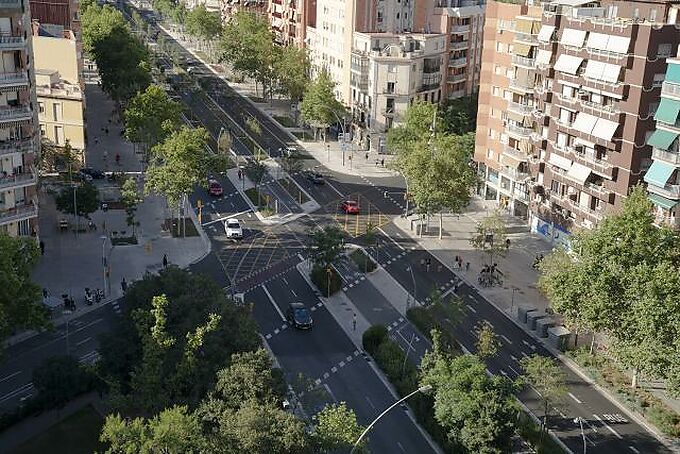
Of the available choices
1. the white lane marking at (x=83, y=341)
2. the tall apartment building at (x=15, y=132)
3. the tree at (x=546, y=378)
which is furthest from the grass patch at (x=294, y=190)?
the tree at (x=546, y=378)

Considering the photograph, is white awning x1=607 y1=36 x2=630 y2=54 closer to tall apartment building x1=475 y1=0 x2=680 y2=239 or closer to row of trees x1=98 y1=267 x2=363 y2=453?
tall apartment building x1=475 y1=0 x2=680 y2=239

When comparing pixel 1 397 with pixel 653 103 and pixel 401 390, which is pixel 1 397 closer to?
pixel 401 390

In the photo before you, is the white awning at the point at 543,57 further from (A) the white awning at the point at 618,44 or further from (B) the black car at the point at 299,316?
(B) the black car at the point at 299,316

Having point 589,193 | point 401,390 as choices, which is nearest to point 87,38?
point 589,193

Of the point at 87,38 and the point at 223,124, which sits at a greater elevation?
the point at 87,38

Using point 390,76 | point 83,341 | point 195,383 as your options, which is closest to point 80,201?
point 83,341

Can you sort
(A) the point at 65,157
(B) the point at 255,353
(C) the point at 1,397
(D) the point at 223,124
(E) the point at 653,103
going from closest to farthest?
(B) the point at 255,353
(C) the point at 1,397
(E) the point at 653,103
(A) the point at 65,157
(D) the point at 223,124
